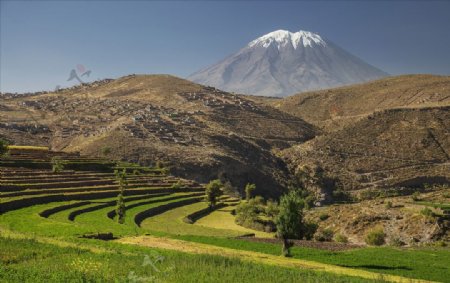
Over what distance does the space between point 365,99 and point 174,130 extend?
8684cm

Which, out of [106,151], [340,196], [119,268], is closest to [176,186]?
[106,151]

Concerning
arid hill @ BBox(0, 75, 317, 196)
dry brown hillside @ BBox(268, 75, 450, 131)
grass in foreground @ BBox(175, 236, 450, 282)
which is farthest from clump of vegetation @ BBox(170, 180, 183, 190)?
dry brown hillside @ BBox(268, 75, 450, 131)

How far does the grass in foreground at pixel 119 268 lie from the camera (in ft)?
57.1

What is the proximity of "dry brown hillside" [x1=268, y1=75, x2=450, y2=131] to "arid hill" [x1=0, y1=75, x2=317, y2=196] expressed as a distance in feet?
46.6

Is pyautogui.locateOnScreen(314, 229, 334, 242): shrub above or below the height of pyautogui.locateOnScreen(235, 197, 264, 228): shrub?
below

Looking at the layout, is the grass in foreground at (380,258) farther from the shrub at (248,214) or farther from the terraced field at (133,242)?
the shrub at (248,214)

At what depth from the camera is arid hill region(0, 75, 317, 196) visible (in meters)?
106

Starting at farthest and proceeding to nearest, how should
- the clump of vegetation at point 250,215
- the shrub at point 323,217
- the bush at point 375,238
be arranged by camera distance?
1. the shrub at point 323,217
2. the clump of vegetation at point 250,215
3. the bush at point 375,238

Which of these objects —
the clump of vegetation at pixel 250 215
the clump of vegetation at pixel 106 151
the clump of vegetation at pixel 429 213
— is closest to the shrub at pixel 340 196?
the clump of vegetation at pixel 250 215

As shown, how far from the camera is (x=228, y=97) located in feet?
623

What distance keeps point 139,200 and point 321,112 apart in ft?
416

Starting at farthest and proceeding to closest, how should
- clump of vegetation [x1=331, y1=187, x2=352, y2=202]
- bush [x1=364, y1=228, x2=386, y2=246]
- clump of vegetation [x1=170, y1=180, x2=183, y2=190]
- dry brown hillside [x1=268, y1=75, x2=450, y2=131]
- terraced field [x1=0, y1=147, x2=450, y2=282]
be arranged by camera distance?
dry brown hillside [x1=268, y1=75, x2=450, y2=131] < clump of vegetation [x1=331, y1=187, x2=352, y2=202] < clump of vegetation [x1=170, y1=180, x2=183, y2=190] < bush [x1=364, y1=228, x2=386, y2=246] < terraced field [x1=0, y1=147, x2=450, y2=282]

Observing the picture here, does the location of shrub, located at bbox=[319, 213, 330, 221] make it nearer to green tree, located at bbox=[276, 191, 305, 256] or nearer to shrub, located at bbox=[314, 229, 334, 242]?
shrub, located at bbox=[314, 229, 334, 242]

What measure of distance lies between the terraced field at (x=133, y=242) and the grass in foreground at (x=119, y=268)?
0.15 ft
